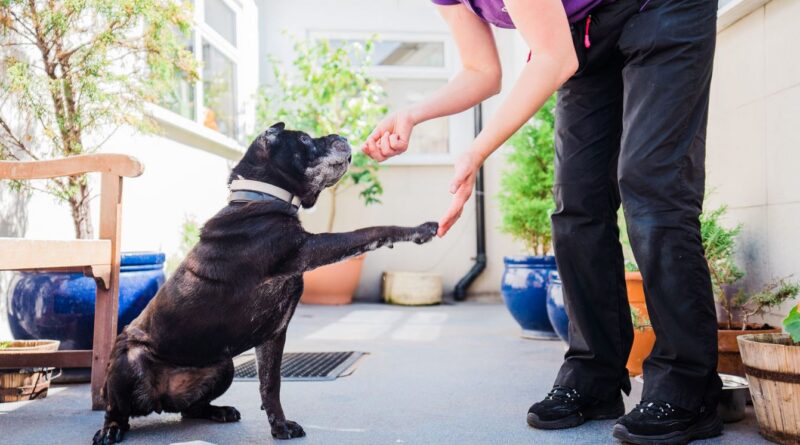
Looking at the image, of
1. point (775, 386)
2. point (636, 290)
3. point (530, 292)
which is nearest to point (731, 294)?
point (636, 290)

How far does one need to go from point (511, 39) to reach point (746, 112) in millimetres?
3884

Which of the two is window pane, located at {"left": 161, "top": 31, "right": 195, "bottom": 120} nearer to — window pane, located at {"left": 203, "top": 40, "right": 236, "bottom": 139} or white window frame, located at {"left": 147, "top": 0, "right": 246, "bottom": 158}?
white window frame, located at {"left": 147, "top": 0, "right": 246, "bottom": 158}

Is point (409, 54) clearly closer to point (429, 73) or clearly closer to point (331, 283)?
point (429, 73)

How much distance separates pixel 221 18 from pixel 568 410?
15.4 ft

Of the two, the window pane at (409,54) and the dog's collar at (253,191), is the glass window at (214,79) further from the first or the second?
the dog's collar at (253,191)

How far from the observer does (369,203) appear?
5992mm

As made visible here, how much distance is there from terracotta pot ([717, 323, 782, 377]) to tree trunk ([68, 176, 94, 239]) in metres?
2.29

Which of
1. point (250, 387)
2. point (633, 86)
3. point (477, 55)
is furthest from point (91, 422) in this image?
point (633, 86)

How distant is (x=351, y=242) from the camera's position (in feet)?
5.66

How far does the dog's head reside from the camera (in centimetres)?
192

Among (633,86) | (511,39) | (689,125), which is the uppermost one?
(511,39)

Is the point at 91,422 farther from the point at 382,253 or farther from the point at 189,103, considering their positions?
the point at 382,253

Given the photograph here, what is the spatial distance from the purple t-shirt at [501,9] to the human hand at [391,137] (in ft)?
1.10

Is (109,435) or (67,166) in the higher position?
(67,166)
